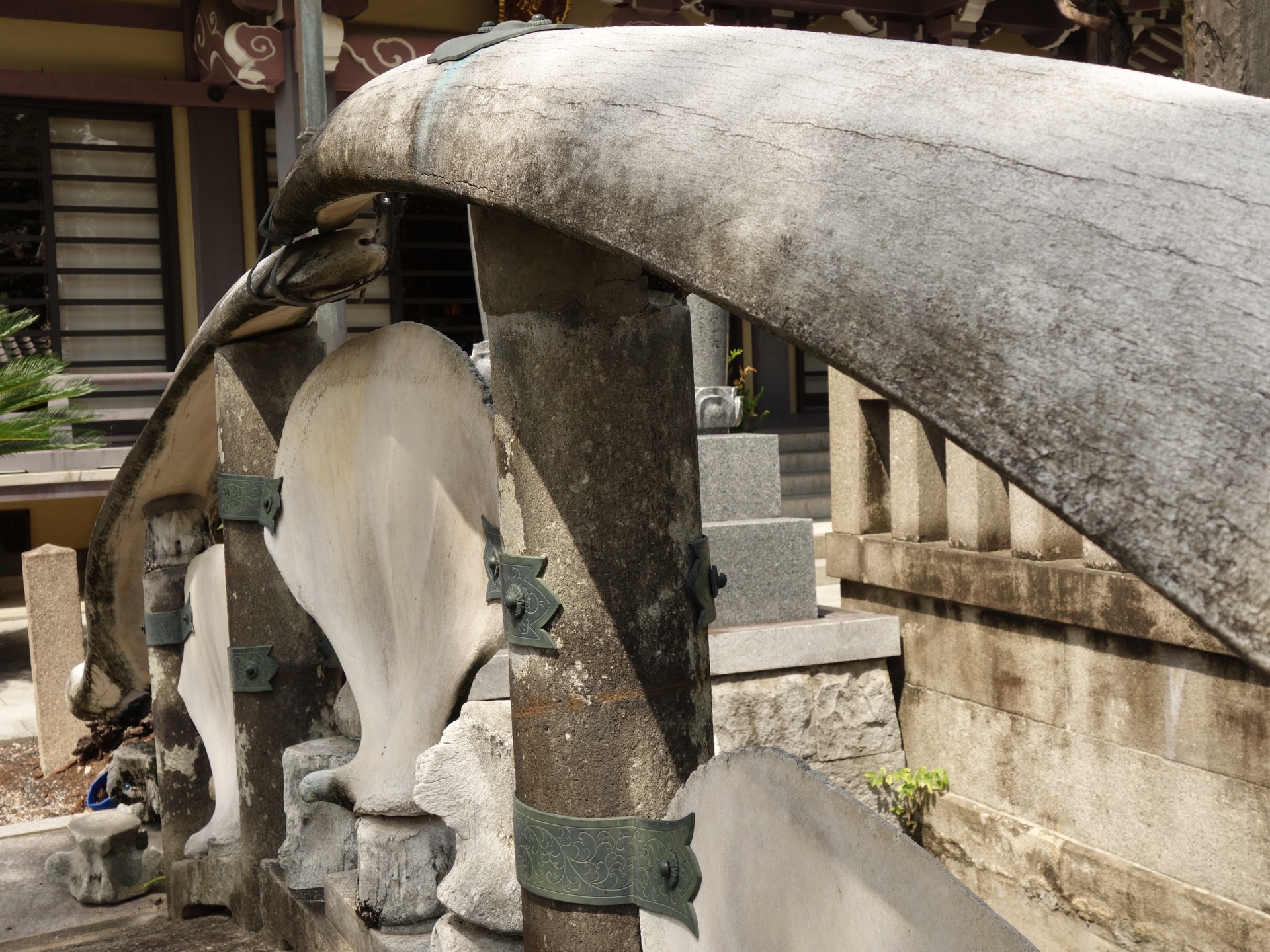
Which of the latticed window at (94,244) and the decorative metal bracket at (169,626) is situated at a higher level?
the latticed window at (94,244)

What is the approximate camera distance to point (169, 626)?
2959 mm

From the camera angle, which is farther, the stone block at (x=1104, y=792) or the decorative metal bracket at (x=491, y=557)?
the stone block at (x=1104, y=792)

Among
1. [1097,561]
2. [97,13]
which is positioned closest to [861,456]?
[1097,561]

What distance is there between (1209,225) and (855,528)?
453 centimetres

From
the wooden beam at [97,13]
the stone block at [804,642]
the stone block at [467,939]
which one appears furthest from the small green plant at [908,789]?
the wooden beam at [97,13]

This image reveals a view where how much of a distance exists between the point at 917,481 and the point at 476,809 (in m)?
3.30

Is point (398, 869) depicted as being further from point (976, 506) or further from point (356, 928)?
point (976, 506)

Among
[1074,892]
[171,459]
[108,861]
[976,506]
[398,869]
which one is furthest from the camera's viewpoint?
[976,506]

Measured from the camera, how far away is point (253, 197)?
9.51m

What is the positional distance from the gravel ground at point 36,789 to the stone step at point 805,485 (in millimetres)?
5172

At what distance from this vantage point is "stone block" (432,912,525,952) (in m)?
1.63

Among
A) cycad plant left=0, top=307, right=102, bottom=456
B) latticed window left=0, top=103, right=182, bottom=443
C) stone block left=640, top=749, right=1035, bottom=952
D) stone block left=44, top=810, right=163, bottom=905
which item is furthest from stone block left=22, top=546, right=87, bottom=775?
stone block left=640, top=749, right=1035, bottom=952

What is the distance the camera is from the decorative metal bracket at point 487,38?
1.25 metres

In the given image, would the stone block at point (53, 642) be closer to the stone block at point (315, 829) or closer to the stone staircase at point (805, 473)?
the stone block at point (315, 829)
